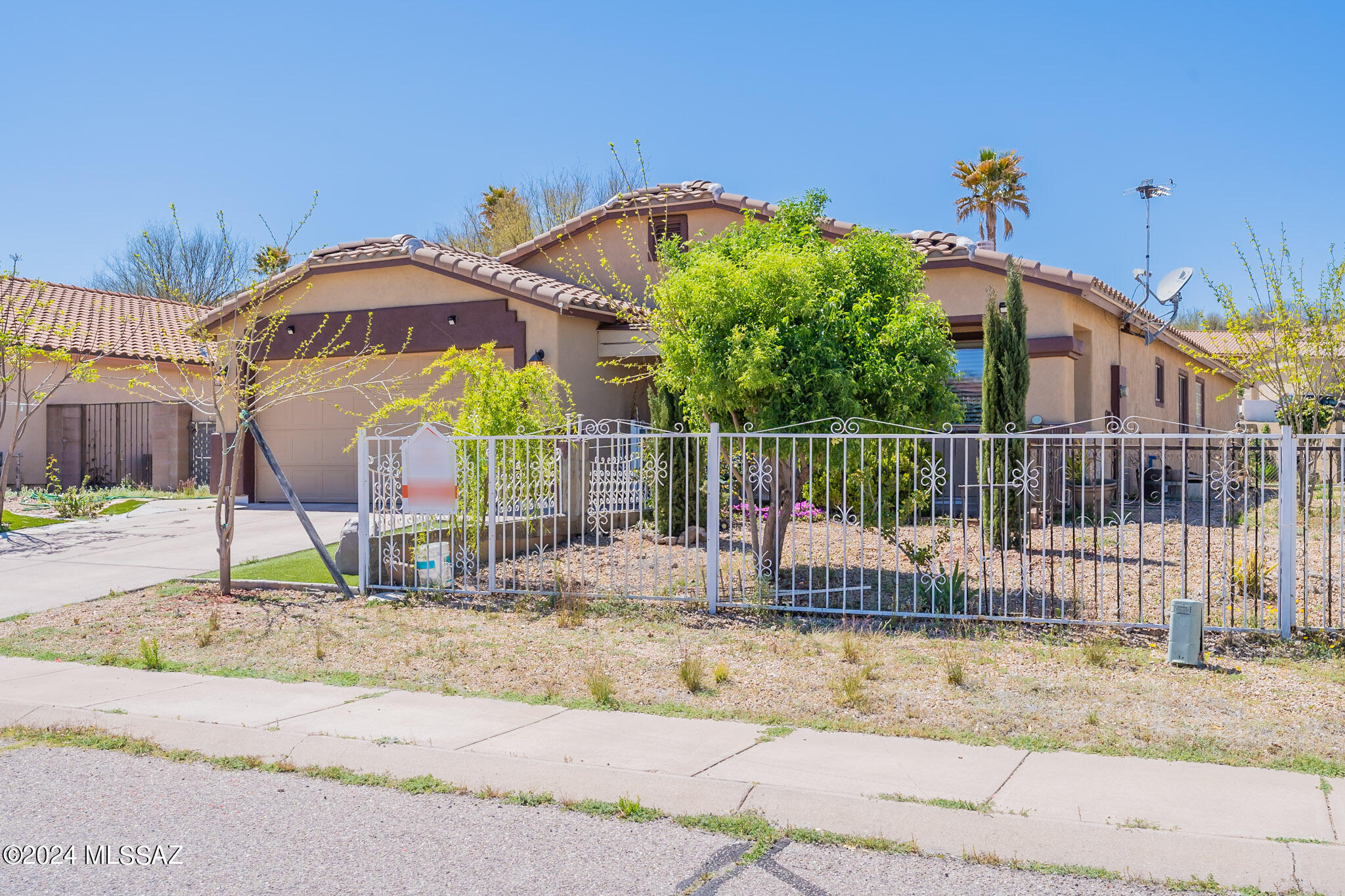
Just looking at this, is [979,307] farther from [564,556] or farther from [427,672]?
[427,672]

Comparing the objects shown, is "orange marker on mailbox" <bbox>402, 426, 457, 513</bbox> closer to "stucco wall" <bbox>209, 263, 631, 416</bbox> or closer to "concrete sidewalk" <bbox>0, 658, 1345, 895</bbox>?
"concrete sidewalk" <bbox>0, 658, 1345, 895</bbox>

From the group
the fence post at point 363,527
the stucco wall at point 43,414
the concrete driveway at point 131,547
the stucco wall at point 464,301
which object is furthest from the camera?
the stucco wall at point 43,414

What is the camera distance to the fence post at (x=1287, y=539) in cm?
775

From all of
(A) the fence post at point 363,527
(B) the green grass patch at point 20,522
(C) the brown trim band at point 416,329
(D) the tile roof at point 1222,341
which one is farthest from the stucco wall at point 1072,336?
(B) the green grass patch at point 20,522

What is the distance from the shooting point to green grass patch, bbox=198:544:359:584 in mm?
11250

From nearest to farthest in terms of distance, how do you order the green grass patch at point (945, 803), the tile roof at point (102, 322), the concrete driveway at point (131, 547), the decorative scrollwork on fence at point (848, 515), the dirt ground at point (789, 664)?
the green grass patch at point (945, 803) < the dirt ground at point (789, 664) < the decorative scrollwork on fence at point (848, 515) < the concrete driveway at point (131, 547) < the tile roof at point (102, 322)

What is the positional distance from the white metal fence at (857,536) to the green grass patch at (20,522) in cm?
675

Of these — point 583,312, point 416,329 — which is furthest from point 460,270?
point 583,312

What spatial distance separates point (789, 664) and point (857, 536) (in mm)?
5432

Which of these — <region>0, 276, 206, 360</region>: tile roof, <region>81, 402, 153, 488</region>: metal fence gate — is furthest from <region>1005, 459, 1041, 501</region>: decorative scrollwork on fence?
<region>81, 402, 153, 488</region>: metal fence gate

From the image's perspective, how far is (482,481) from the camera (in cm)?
1146

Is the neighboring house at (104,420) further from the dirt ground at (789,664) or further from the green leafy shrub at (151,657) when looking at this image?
the green leafy shrub at (151,657)

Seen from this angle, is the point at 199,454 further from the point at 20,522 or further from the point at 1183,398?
the point at 1183,398

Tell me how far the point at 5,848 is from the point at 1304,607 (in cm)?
834
